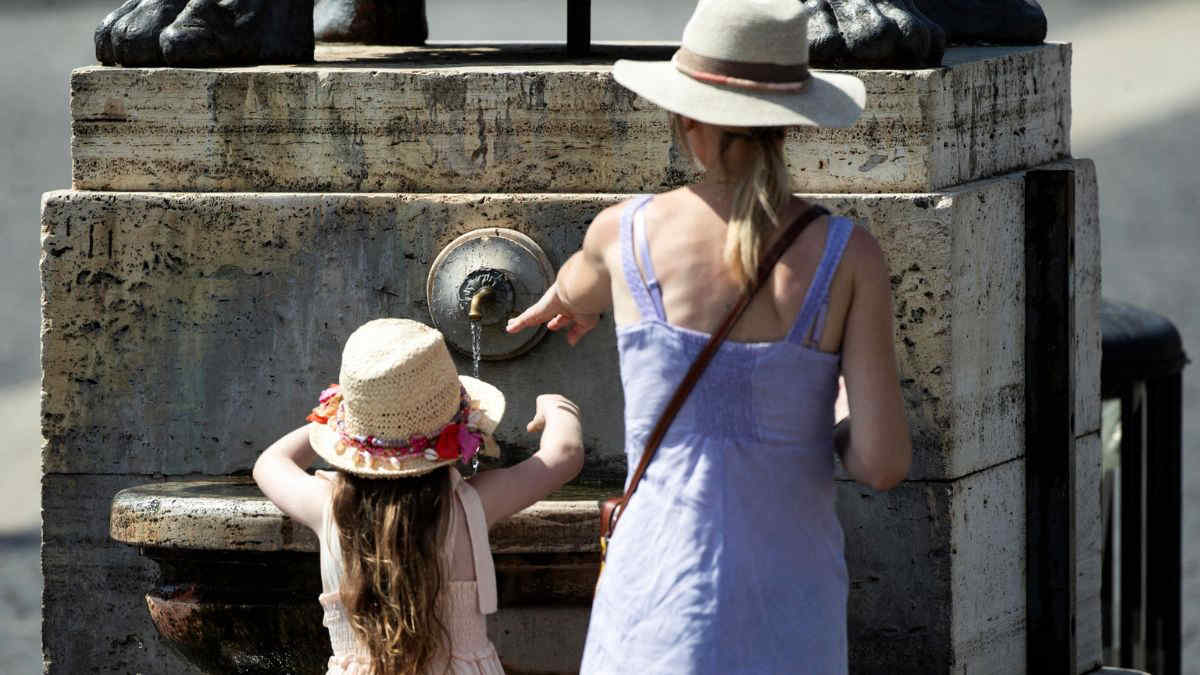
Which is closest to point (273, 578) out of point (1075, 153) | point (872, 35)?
point (872, 35)

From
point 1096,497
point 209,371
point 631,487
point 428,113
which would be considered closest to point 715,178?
point 631,487

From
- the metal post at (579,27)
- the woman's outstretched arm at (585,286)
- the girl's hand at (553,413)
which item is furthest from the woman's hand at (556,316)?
the metal post at (579,27)

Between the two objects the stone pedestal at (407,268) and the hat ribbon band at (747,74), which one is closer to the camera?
the hat ribbon band at (747,74)

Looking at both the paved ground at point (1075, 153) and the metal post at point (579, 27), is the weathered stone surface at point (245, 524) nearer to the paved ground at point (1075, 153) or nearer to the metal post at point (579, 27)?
the metal post at point (579, 27)

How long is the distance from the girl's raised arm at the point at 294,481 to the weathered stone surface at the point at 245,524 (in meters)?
0.10

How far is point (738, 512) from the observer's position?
10.3 feet

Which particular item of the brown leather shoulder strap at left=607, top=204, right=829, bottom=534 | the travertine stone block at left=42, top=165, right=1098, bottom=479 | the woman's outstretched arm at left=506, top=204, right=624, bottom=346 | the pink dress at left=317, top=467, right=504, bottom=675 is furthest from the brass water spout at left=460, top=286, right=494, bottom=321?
the brown leather shoulder strap at left=607, top=204, right=829, bottom=534

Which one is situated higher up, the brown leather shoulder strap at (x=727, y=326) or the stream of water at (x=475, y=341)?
the brown leather shoulder strap at (x=727, y=326)

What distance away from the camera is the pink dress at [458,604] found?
139 inches

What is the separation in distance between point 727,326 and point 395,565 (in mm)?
690

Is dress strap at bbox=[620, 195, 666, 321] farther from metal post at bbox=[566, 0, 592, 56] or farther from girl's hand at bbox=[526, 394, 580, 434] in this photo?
metal post at bbox=[566, 0, 592, 56]

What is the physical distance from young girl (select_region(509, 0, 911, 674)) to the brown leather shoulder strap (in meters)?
0.01

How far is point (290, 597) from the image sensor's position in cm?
401

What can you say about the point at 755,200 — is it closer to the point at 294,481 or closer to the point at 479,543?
the point at 479,543
